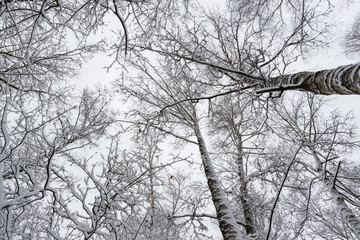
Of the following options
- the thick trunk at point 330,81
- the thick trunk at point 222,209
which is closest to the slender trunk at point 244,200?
the thick trunk at point 222,209

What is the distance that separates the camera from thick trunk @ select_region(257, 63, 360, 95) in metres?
1.53

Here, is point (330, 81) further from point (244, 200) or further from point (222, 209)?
point (244, 200)

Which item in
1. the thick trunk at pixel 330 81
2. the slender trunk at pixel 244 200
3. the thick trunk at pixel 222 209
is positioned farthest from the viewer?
the slender trunk at pixel 244 200

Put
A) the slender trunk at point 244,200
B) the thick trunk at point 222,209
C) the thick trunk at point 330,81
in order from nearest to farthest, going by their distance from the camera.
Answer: the thick trunk at point 330,81 < the thick trunk at point 222,209 < the slender trunk at point 244,200

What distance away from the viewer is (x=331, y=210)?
919 centimetres

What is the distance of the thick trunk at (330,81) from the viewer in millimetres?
1530

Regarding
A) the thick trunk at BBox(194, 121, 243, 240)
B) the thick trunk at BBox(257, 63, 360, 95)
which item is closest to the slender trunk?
the thick trunk at BBox(194, 121, 243, 240)

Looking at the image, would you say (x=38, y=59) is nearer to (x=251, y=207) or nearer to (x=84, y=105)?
(x=84, y=105)

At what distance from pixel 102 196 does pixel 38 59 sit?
3074mm

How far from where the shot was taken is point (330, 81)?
1704 mm

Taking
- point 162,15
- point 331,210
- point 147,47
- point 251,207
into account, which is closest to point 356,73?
point 162,15

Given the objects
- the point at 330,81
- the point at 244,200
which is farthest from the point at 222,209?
the point at 330,81

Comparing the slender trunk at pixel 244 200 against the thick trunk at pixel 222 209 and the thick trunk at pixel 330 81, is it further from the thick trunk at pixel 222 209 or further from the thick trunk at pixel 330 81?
the thick trunk at pixel 330 81

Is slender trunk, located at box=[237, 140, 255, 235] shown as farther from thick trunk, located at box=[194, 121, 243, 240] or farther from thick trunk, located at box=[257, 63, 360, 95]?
thick trunk, located at box=[257, 63, 360, 95]
